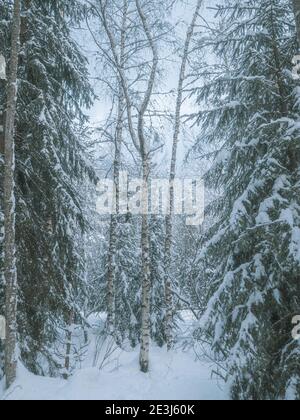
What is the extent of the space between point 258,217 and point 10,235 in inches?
162

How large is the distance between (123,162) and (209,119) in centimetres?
1046

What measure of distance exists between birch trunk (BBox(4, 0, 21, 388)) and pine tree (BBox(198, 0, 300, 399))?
3228mm

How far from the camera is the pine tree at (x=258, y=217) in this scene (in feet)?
17.9

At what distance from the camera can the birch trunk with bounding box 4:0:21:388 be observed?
21.1 feet

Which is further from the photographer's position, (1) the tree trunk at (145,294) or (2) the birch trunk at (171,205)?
(2) the birch trunk at (171,205)

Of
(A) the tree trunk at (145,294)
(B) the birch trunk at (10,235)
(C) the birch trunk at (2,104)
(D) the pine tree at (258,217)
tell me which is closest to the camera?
(D) the pine tree at (258,217)

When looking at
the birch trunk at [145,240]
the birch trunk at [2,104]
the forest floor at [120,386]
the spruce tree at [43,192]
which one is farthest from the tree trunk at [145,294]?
the birch trunk at [2,104]

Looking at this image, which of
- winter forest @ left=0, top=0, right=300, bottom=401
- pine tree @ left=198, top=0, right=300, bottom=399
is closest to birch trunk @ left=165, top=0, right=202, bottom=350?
winter forest @ left=0, top=0, right=300, bottom=401

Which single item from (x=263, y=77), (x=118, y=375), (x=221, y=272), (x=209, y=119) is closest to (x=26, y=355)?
(x=118, y=375)

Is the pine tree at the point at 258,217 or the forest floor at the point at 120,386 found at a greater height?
the pine tree at the point at 258,217

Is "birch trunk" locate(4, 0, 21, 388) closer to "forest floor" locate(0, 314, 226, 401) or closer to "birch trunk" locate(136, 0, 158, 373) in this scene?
"forest floor" locate(0, 314, 226, 401)

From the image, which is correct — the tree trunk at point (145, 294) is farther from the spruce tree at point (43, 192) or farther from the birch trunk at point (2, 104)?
the birch trunk at point (2, 104)

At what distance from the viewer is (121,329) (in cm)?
1727

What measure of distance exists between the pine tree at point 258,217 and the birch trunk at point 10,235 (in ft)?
10.6
